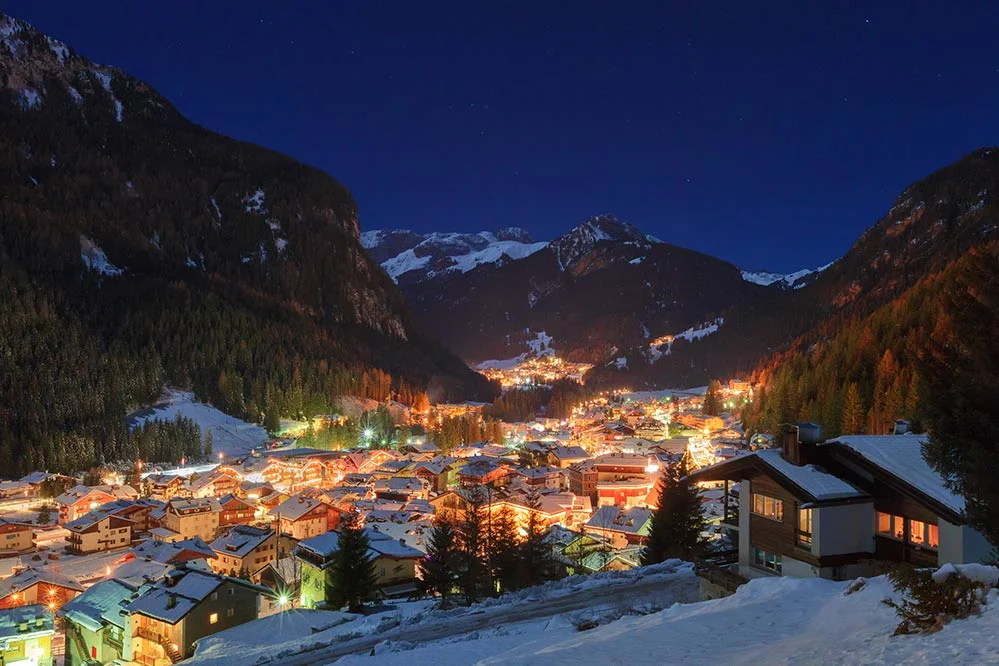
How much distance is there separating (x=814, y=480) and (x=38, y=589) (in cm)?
3900

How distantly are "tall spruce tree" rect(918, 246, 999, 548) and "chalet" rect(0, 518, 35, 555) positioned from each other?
5895 cm

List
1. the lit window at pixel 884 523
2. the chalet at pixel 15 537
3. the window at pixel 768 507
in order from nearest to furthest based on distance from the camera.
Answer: the lit window at pixel 884 523 → the window at pixel 768 507 → the chalet at pixel 15 537

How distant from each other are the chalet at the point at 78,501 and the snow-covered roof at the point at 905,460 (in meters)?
61.3

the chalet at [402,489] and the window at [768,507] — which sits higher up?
the window at [768,507]

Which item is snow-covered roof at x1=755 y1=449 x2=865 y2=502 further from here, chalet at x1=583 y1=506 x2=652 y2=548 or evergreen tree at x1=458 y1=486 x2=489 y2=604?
chalet at x1=583 y1=506 x2=652 y2=548

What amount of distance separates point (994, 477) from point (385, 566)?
2902cm

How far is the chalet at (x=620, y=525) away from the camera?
4029 centimetres

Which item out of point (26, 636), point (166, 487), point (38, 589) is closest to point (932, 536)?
point (26, 636)

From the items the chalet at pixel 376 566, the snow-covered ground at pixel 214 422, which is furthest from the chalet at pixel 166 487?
the chalet at pixel 376 566

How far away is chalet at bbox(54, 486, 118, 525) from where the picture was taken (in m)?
57.6

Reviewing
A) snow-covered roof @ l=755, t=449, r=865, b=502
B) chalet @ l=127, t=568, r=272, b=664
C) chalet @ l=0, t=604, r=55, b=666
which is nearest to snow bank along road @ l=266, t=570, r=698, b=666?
snow-covered roof @ l=755, t=449, r=865, b=502

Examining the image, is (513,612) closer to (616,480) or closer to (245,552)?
(245,552)

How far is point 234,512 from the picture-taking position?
5681 centimetres

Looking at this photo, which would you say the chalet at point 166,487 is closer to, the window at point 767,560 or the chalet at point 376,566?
the chalet at point 376,566
